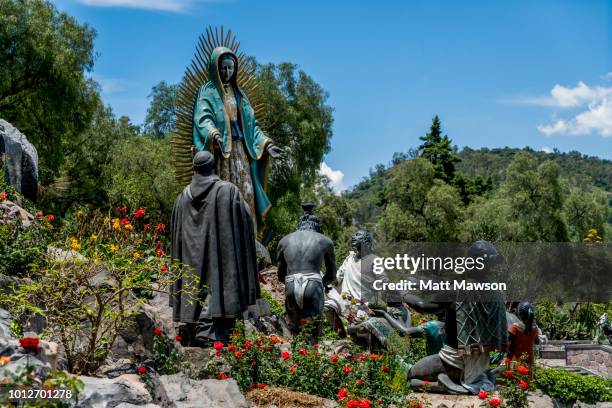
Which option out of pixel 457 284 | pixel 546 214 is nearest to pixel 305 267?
pixel 457 284

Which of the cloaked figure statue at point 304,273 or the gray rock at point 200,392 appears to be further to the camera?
the cloaked figure statue at point 304,273

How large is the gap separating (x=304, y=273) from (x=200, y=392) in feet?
12.6

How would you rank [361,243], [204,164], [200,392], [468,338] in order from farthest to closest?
[361,243], [204,164], [468,338], [200,392]

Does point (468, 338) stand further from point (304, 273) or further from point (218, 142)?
point (218, 142)

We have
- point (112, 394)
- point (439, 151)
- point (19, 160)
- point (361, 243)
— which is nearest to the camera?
point (112, 394)

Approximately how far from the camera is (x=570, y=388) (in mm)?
11789

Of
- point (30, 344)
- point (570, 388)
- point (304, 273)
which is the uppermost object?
point (304, 273)

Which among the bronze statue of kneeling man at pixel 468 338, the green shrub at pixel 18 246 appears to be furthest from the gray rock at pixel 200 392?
the green shrub at pixel 18 246

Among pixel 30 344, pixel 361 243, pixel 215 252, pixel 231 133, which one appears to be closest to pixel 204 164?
pixel 215 252

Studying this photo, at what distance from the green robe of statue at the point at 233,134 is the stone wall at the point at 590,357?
9224mm

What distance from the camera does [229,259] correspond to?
26.8ft

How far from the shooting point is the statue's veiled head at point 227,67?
14.0m

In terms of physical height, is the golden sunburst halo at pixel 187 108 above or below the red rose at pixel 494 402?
above

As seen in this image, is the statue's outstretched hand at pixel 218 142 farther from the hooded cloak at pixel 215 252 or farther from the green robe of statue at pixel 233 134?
the hooded cloak at pixel 215 252
